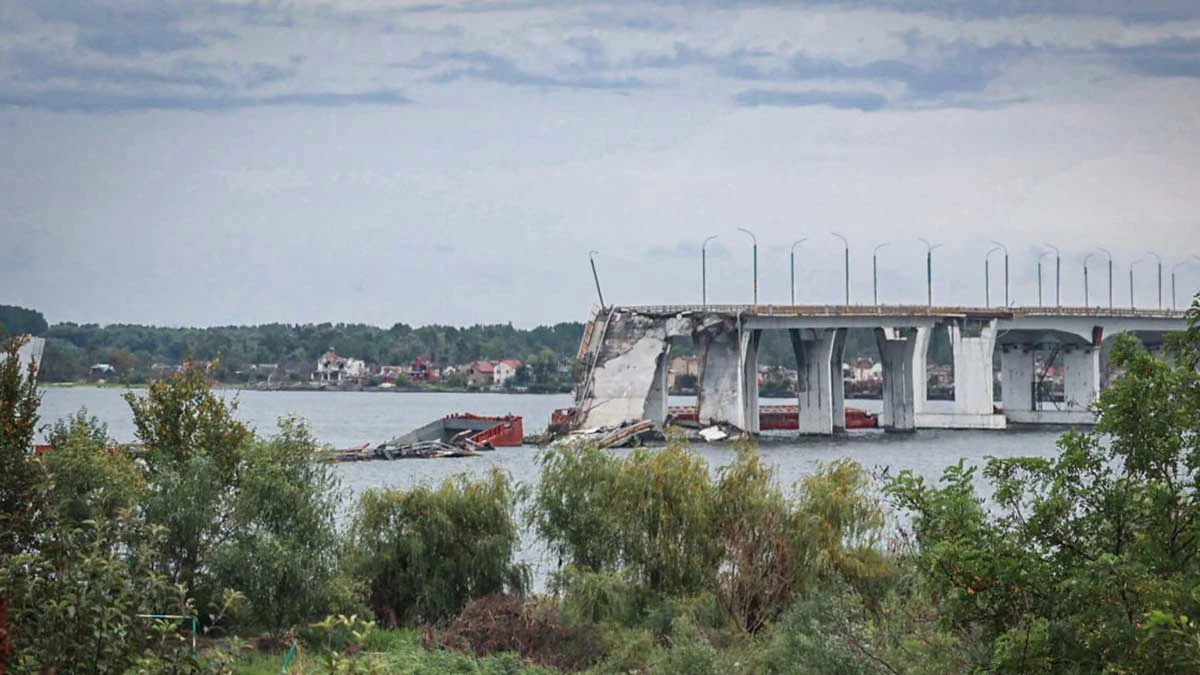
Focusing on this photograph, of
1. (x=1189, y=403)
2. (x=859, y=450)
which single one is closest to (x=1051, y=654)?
(x=1189, y=403)

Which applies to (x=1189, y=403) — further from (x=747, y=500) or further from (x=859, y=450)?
(x=859, y=450)

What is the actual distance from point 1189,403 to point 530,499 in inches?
957

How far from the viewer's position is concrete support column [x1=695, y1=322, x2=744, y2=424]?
101062mm

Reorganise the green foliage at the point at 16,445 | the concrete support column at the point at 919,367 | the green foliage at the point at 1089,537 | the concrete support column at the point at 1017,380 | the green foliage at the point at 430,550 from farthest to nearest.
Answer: the concrete support column at the point at 1017,380 < the concrete support column at the point at 919,367 < the green foliage at the point at 430,550 < the green foliage at the point at 16,445 < the green foliage at the point at 1089,537

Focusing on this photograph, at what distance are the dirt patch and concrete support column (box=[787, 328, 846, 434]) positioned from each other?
8049cm

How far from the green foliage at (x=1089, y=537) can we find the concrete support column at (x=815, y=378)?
95672 mm

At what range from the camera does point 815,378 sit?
370ft

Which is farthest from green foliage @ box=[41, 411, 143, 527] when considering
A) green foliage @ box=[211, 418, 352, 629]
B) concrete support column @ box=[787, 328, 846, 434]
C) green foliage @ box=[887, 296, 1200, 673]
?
concrete support column @ box=[787, 328, 846, 434]

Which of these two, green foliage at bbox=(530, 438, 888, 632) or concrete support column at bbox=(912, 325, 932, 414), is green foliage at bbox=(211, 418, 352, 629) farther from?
concrete support column at bbox=(912, 325, 932, 414)

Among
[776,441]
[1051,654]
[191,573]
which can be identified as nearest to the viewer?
[1051,654]

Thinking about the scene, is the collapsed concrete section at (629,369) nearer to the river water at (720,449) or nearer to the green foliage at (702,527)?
the river water at (720,449)

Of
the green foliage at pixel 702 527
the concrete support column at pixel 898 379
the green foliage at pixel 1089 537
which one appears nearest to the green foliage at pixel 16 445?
the green foliage at pixel 702 527

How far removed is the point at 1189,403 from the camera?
1584 cm

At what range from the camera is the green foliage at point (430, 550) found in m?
36.1
